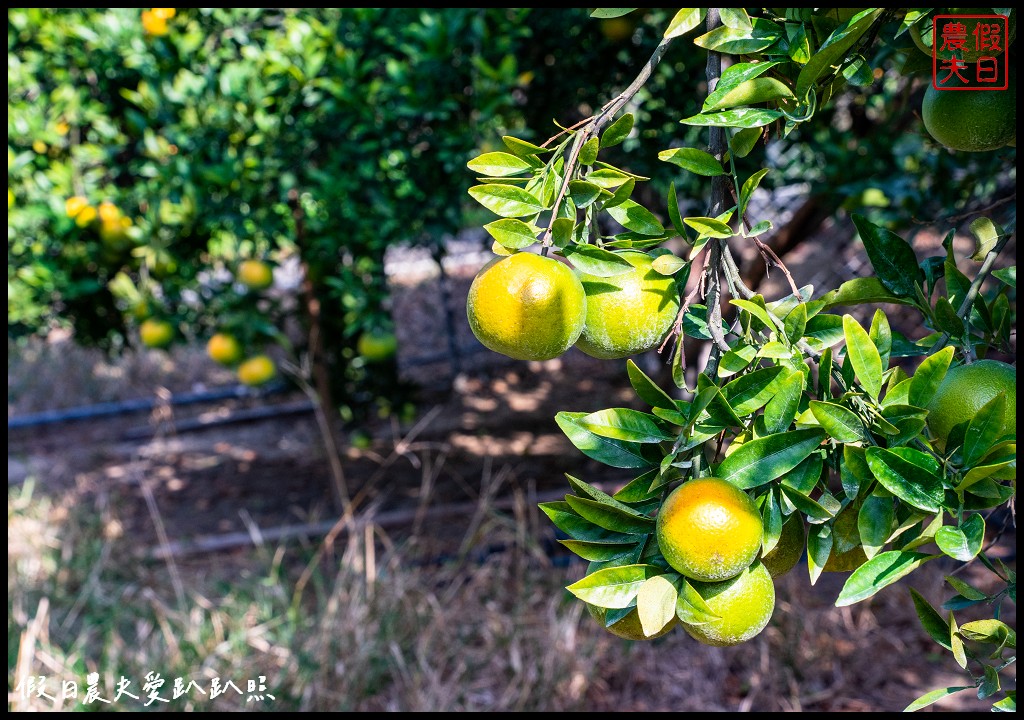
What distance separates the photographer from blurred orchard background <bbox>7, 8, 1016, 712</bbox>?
1.96 meters

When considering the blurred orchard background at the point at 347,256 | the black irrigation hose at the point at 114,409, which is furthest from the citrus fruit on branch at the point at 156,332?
the black irrigation hose at the point at 114,409

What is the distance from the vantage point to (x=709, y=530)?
563mm

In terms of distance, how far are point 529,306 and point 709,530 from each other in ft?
0.67

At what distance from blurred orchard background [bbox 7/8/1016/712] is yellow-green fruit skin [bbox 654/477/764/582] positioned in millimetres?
1383

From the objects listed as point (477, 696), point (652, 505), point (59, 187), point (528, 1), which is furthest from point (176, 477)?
point (652, 505)

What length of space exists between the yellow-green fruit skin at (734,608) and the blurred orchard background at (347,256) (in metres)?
1.40

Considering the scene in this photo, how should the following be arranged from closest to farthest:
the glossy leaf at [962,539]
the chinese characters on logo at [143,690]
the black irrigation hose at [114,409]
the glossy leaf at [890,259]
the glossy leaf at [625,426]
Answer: the glossy leaf at [962,539]
the glossy leaf at [625,426]
the glossy leaf at [890,259]
the chinese characters on logo at [143,690]
the black irrigation hose at [114,409]

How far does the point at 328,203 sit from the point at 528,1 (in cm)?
66

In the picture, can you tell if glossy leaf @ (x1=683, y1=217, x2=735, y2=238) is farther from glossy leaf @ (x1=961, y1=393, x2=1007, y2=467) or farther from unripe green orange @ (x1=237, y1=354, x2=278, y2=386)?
unripe green orange @ (x1=237, y1=354, x2=278, y2=386)

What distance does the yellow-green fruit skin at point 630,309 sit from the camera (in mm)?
660

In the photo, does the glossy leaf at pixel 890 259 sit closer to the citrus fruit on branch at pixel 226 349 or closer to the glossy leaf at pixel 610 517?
the glossy leaf at pixel 610 517

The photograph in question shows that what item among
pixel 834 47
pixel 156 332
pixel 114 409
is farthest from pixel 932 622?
Result: pixel 114 409

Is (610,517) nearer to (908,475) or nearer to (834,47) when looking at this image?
(908,475)

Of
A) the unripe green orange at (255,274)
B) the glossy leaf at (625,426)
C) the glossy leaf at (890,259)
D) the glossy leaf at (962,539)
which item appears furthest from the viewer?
the unripe green orange at (255,274)
